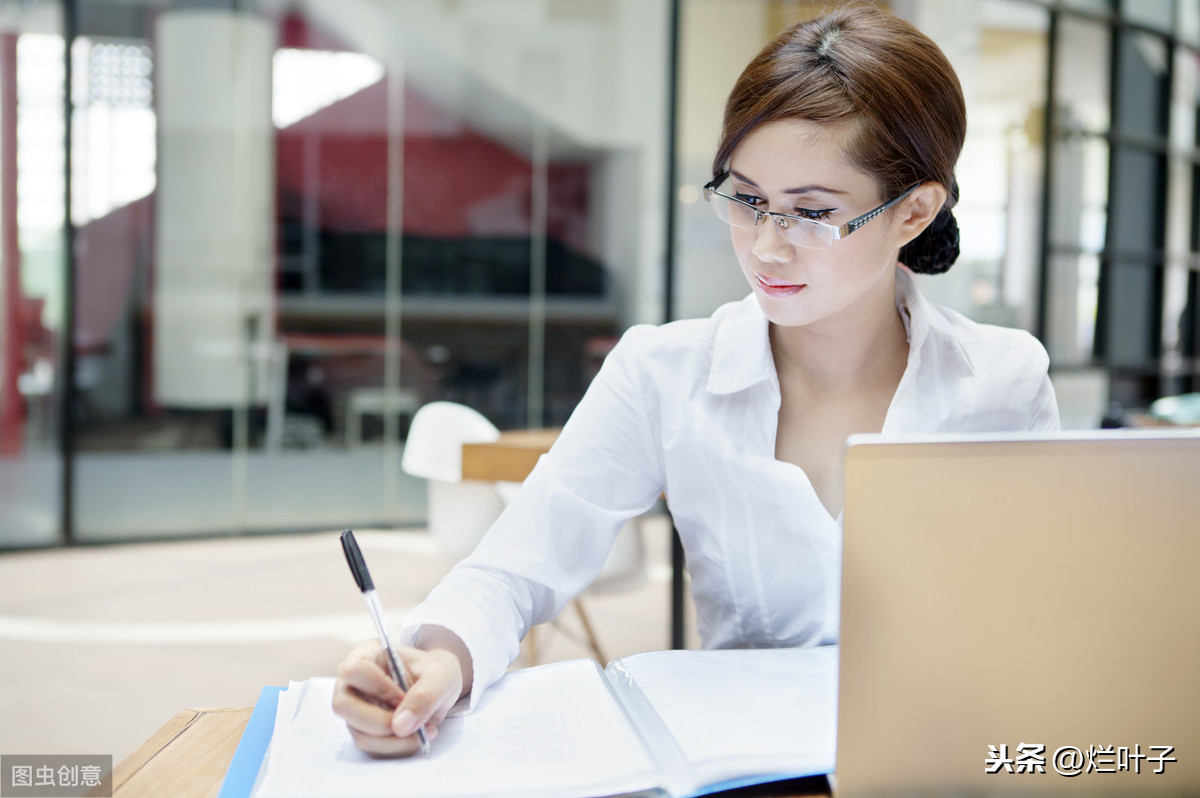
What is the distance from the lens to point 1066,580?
0.59 metres

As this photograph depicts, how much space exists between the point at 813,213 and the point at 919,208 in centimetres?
16

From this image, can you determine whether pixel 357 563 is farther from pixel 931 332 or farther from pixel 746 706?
pixel 931 332

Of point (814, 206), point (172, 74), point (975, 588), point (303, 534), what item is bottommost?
point (303, 534)

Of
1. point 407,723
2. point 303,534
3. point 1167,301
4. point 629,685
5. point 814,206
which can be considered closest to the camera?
point 407,723

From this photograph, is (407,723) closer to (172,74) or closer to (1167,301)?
(172,74)

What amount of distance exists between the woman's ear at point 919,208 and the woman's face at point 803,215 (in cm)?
2

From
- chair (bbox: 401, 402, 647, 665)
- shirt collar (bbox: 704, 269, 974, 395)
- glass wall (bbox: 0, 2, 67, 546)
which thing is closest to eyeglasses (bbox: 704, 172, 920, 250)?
shirt collar (bbox: 704, 269, 974, 395)

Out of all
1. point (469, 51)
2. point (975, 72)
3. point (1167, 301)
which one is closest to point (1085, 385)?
point (1167, 301)

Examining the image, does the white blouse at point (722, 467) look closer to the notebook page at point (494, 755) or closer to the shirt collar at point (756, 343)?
the shirt collar at point (756, 343)

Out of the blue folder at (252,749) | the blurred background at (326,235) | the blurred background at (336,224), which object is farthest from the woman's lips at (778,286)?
the blurred background at (336,224)

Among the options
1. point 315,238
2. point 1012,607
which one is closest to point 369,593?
point 1012,607

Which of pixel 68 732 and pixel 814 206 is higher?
pixel 814 206

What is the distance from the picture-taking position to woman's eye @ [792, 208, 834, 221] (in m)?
1.01

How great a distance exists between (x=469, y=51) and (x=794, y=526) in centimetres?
462
